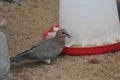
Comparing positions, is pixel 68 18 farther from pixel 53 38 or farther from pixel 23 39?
pixel 23 39

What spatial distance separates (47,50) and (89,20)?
46 cm

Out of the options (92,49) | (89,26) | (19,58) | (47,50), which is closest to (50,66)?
(47,50)

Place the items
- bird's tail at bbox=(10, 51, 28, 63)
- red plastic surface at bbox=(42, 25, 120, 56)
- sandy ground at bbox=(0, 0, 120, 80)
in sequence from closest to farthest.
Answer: sandy ground at bbox=(0, 0, 120, 80) → bird's tail at bbox=(10, 51, 28, 63) → red plastic surface at bbox=(42, 25, 120, 56)

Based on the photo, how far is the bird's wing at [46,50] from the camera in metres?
3.35

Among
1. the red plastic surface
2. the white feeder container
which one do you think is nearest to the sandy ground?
the red plastic surface

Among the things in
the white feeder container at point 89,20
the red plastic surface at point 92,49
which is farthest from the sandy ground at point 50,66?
the white feeder container at point 89,20

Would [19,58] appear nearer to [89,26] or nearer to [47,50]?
[47,50]

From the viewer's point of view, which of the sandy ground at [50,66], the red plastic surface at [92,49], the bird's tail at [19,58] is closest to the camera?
the sandy ground at [50,66]

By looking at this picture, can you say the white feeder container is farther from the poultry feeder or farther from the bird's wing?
the bird's wing

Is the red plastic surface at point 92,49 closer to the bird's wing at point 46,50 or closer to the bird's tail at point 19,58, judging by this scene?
the bird's wing at point 46,50

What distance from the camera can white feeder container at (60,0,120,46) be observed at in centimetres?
354

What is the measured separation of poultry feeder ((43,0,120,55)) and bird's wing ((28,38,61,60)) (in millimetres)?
151

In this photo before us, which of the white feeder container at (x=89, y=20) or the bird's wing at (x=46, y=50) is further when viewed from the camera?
the white feeder container at (x=89, y=20)

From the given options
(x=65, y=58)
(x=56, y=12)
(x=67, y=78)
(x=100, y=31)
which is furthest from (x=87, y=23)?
(x=56, y=12)
